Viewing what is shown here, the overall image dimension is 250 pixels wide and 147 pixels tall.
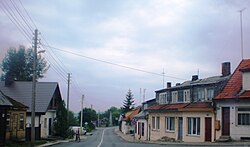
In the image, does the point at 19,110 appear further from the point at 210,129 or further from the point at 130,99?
the point at 130,99

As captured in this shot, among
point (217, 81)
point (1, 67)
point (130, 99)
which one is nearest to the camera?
point (217, 81)

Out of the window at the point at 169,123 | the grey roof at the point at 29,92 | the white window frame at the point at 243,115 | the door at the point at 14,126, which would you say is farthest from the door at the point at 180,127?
the door at the point at 14,126

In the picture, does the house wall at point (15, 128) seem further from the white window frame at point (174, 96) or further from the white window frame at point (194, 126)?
the white window frame at point (174, 96)

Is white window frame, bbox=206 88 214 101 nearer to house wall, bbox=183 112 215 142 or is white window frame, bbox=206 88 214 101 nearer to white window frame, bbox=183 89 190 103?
house wall, bbox=183 112 215 142

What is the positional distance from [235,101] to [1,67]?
57.5 metres

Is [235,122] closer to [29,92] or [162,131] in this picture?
[162,131]

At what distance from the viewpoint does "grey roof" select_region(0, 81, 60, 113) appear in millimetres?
48312

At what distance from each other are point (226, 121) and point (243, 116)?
5.14 ft

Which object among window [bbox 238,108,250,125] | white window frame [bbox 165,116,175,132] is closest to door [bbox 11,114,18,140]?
white window frame [bbox 165,116,175,132]

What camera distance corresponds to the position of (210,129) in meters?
37.5

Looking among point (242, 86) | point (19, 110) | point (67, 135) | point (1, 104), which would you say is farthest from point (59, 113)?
point (242, 86)

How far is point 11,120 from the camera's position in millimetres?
36875

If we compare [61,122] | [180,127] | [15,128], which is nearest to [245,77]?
[180,127]

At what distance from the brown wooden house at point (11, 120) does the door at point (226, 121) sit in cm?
1831
